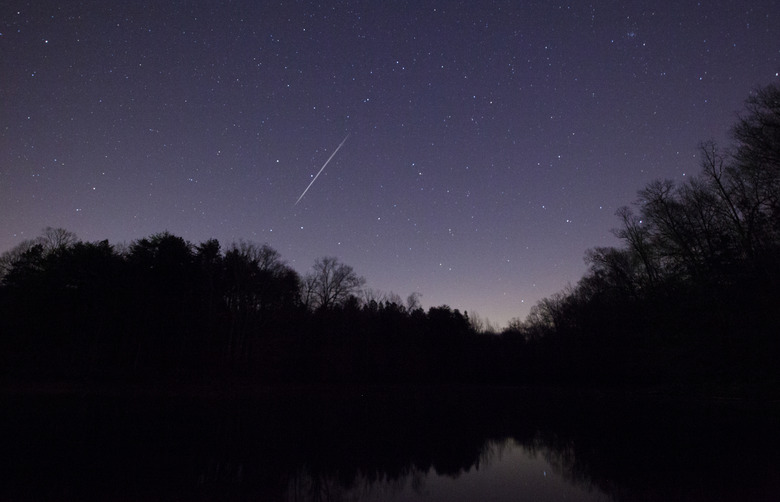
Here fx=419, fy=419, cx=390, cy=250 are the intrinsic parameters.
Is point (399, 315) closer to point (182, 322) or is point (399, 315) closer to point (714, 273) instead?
Answer: point (182, 322)

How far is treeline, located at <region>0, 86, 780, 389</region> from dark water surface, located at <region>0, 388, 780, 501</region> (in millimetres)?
9575

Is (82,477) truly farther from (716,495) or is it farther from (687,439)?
(687,439)

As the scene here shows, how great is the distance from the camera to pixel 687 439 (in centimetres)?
1138

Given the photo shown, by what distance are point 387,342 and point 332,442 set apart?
143 ft

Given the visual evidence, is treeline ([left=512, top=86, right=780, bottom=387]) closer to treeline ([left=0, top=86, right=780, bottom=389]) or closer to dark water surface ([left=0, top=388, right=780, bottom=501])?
treeline ([left=0, top=86, right=780, bottom=389])

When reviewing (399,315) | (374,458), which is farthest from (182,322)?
(374,458)

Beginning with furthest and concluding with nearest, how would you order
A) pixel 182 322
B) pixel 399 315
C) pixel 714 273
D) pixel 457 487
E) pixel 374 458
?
pixel 399 315
pixel 182 322
pixel 714 273
pixel 374 458
pixel 457 487

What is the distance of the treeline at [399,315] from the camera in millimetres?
21562

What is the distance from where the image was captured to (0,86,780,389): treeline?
21562 mm

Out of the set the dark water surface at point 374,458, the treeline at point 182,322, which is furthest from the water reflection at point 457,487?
the treeline at point 182,322

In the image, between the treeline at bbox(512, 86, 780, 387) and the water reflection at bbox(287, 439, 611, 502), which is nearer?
the water reflection at bbox(287, 439, 611, 502)

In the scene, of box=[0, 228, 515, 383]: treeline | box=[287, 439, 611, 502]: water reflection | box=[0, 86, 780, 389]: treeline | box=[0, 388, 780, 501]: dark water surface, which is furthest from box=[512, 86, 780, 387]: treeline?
box=[0, 228, 515, 383]: treeline

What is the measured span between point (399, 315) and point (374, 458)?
49.7 metres

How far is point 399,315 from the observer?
5841 centimetres
